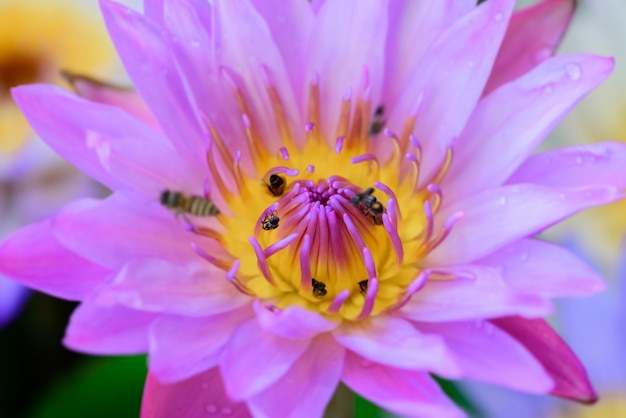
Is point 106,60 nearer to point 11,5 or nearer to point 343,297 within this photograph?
point 11,5

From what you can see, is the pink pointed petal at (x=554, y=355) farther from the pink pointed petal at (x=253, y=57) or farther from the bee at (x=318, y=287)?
the pink pointed petal at (x=253, y=57)

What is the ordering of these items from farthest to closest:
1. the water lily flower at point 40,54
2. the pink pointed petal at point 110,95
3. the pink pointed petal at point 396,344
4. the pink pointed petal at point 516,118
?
the water lily flower at point 40,54 < the pink pointed petal at point 110,95 < the pink pointed petal at point 516,118 < the pink pointed petal at point 396,344

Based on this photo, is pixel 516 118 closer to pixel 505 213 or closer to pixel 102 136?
pixel 505 213

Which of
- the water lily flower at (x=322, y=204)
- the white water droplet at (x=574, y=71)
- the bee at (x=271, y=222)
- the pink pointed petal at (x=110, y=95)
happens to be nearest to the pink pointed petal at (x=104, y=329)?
the water lily flower at (x=322, y=204)

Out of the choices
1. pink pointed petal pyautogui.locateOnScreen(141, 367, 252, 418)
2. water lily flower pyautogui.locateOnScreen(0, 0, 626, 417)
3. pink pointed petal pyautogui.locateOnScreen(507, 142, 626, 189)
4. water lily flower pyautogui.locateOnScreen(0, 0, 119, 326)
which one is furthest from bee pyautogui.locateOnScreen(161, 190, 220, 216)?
water lily flower pyautogui.locateOnScreen(0, 0, 119, 326)

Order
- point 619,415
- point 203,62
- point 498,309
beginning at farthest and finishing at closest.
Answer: point 619,415 < point 203,62 < point 498,309

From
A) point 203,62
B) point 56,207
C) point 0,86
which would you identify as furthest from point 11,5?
point 203,62
